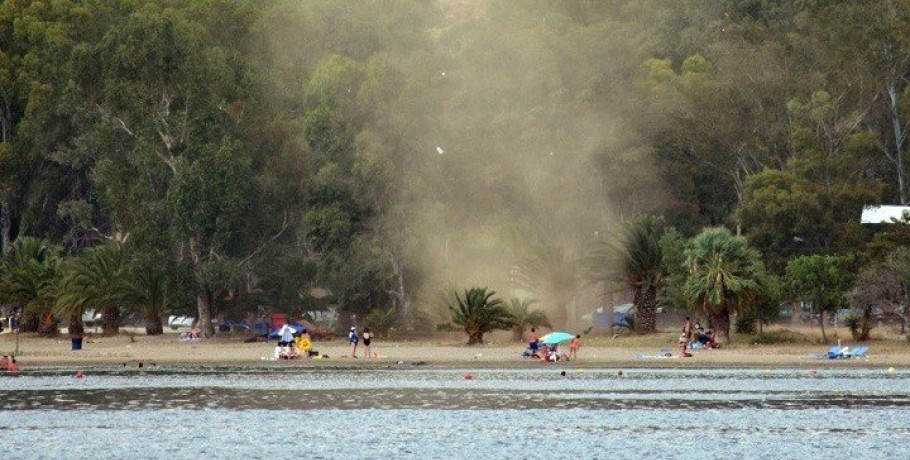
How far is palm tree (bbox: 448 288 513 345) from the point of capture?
7775 cm

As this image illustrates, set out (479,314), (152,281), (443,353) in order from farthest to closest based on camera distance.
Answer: (152,281) → (479,314) → (443,353)

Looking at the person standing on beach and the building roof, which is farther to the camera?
the building roof

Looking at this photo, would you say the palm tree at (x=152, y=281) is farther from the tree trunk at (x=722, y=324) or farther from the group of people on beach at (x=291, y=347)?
the tree trunk at (x=722, y=324)

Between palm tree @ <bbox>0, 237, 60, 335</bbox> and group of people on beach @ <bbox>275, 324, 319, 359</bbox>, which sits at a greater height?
palm tree @ <bbox>0, 237, 60, 335</bbox>

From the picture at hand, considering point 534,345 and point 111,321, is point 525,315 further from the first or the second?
point 111,321

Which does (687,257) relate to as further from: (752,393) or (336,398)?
(336,398)

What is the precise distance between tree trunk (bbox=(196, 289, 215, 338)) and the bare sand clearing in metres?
0.84

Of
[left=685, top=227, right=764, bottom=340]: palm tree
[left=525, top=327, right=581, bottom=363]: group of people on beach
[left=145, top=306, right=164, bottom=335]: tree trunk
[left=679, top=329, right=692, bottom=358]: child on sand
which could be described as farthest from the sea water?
[left=145, top=306, right=164, bottom=335]: tree trunk

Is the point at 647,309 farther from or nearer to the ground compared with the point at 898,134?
nearer to the ground

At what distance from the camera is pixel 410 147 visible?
A: 306ft

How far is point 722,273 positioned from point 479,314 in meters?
11.6

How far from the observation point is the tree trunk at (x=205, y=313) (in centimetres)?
8900

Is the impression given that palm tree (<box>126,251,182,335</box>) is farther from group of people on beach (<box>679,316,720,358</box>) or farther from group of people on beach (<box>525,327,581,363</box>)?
group of people on beach (<box>679,316,720,358</box>)

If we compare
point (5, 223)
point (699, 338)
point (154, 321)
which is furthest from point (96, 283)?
point (699, 338)
